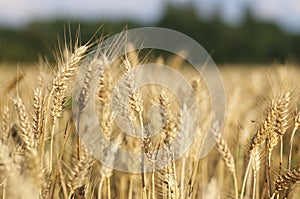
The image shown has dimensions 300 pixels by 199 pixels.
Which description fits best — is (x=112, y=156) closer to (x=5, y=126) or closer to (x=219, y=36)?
(x=5, y=126)

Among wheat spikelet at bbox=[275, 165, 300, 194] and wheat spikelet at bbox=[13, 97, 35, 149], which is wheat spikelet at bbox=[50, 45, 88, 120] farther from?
wheat spikelet at bbox=[275, 165, 300, 194]

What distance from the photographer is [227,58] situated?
103ft

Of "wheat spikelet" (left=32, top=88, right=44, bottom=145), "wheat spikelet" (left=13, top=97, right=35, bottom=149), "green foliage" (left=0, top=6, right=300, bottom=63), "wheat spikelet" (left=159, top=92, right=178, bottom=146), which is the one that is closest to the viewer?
"wheat spikelet" (left=13, top=97, right=35, bottom=149)

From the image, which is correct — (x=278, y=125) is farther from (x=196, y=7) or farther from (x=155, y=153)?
(x=196, y=7)

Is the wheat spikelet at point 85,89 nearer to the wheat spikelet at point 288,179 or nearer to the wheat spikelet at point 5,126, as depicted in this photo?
the wheat spikelet at point 5,126

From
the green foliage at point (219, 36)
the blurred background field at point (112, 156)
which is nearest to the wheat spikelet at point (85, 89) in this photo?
the blurred background field at point (112, 156)

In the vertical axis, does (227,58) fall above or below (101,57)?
above

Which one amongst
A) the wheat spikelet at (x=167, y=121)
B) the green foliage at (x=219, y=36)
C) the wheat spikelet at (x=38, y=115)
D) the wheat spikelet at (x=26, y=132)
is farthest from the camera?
the green foliage at (x=219, y=36)

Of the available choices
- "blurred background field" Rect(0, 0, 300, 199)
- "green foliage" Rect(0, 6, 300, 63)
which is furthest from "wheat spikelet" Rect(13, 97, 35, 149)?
"green foliage" Rect(0, 6, 300, 63)

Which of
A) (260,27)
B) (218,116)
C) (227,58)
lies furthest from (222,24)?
(218,116)

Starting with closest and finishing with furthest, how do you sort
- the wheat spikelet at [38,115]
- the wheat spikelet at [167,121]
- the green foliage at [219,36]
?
the wheat spikelet at [38,115] → the wheat spikelet at [167,121] → the green foliage at [219,36]

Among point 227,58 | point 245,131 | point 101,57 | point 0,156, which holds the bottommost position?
point 0,156

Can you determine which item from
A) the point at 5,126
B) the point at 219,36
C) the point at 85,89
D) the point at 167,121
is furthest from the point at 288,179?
the point at 219,36

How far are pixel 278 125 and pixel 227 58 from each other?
99.2ft
